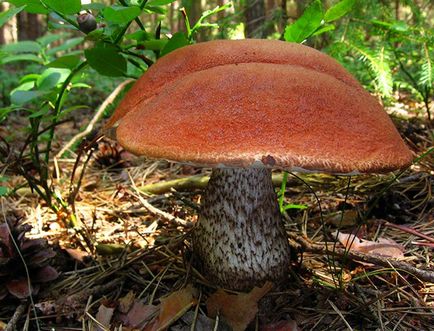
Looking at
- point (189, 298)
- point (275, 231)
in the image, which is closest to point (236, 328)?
point (189, 298)

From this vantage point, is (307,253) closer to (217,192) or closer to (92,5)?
(217,192)

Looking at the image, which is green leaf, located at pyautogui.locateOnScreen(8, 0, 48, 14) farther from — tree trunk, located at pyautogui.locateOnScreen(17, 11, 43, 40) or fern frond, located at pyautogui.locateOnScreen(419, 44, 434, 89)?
tree trunk, located at pyautogui.locateOnScreen(17, 11, 43, 40)

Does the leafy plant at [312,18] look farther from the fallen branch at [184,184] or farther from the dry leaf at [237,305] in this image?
the dry leaf at [237,305]

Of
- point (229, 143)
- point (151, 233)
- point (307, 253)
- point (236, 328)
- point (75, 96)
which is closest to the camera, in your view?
point (229, 143)

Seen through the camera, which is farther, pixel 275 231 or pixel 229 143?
pixel 275 231

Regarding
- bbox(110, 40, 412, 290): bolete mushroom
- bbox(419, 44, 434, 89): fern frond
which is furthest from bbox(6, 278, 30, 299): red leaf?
bbox(419, 44, 434, 89): fern frond

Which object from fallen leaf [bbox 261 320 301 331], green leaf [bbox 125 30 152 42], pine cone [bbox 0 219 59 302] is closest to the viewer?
fallen leaf [bbox 261 320 301 331]
